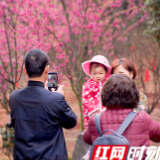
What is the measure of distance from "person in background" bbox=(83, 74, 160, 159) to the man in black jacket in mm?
257

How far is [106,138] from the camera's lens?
151 cm

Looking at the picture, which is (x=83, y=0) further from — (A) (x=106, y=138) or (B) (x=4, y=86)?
(A) (x=106, y=138)

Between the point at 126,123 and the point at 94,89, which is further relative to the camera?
the point at 94,89

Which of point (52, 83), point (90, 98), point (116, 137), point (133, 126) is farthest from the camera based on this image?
point (90, 98)

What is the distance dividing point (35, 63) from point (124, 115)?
790 mm

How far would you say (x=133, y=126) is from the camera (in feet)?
5.21

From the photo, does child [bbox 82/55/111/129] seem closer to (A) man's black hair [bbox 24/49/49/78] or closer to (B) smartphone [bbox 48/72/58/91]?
(B) smartphone [bbox 48/72/58/91]

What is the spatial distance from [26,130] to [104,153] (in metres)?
0.61

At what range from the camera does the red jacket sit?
5.21 ft

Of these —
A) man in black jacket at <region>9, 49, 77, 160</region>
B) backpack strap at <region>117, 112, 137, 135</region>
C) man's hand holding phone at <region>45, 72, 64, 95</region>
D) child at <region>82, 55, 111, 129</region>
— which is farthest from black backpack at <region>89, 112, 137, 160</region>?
child at <region>82, 55, 111, 129</region>

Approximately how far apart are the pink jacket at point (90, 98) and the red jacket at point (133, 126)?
31.0 inches

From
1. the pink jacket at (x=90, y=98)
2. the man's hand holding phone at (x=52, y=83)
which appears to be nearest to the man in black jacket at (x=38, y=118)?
the man's hand holding phone at (x=52, y=83)

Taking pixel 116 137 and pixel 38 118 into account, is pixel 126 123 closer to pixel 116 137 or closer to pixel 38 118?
pixel 116 137

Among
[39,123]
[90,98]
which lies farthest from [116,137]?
[90,98]
